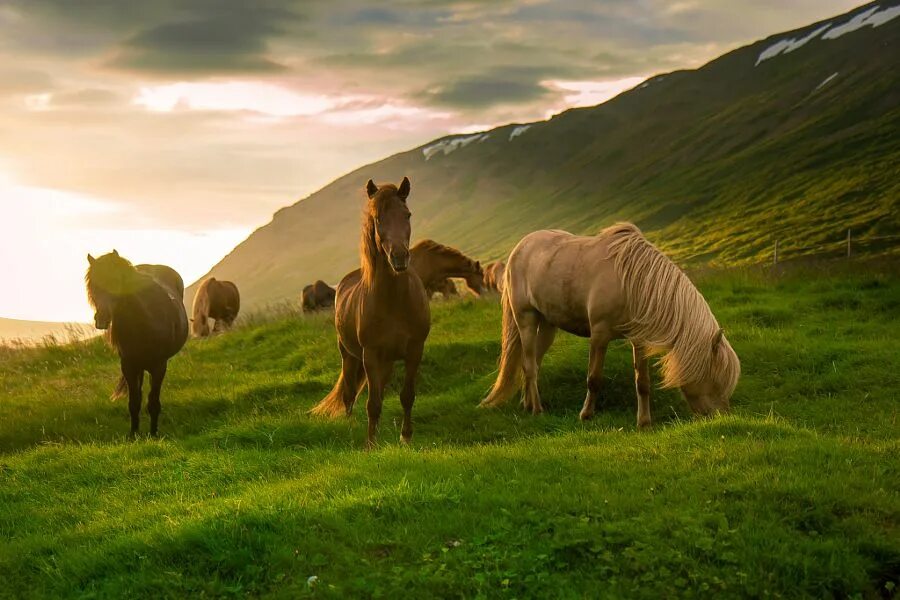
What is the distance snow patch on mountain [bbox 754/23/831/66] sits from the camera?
583ft

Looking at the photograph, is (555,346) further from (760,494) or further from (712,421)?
(760,494)

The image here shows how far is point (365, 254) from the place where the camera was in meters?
10.2

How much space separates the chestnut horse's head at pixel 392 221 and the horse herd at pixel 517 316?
0.01 metres

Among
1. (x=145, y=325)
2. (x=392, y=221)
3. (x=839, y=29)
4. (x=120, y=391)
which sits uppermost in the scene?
(x=839, y=29)

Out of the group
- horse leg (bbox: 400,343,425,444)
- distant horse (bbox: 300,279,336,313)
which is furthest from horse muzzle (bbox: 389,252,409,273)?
distant horse (bbox: 300,279,336,313)

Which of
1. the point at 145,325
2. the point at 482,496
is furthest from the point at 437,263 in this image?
the point at 482,496

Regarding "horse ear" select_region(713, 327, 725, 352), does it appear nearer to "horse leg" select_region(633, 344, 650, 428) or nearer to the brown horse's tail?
→ "horse leg" select_region(633, 344, 650, 428)

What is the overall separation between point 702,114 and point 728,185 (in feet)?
211

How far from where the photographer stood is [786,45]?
189 m

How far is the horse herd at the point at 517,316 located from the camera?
33.5ft

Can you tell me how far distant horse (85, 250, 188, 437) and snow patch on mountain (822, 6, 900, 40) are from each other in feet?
575

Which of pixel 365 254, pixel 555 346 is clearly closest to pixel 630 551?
pixel 365 254

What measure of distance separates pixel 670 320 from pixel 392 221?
4307 millimetres

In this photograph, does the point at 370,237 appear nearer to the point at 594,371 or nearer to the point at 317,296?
the point at 594,371
